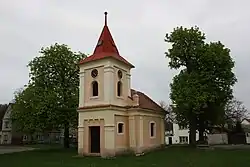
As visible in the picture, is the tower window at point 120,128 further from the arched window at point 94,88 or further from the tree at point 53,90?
the tree at point 53,90

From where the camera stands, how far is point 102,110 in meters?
30.0

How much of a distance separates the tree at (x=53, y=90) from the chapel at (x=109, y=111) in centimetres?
644

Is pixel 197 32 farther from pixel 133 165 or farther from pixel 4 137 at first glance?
pixel 4 137

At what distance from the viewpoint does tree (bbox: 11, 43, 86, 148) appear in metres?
37.1

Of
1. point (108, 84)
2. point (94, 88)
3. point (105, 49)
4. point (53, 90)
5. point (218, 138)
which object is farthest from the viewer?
point (218, 138)

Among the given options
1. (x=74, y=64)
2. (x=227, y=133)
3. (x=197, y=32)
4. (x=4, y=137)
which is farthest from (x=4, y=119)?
(x=197, y=32)

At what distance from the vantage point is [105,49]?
32.9 m

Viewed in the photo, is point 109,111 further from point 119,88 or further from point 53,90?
point 53,90

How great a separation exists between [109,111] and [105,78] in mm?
Result: 3290

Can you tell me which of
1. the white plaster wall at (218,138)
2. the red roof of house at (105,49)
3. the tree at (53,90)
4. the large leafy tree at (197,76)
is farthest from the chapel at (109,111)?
the white plaster wall at (218,138)

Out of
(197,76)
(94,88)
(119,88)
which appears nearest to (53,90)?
(94,88)

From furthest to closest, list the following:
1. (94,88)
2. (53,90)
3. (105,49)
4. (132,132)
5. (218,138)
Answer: (218,138)
(53,90)
(105,49)
(94,88)
(132,132)

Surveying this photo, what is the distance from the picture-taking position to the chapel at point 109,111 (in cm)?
2973

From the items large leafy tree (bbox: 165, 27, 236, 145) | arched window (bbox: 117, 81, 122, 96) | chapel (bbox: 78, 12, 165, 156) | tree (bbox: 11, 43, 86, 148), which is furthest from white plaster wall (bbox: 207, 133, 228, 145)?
arched window (bbox: 117, 81, 122, 96)
